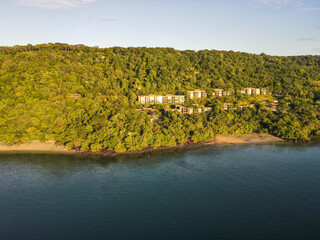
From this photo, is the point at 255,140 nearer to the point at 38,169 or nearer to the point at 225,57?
the point at 38,169

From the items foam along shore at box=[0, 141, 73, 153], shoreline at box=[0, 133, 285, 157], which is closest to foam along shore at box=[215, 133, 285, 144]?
shoreline at box=[0, 133, 285, 157]

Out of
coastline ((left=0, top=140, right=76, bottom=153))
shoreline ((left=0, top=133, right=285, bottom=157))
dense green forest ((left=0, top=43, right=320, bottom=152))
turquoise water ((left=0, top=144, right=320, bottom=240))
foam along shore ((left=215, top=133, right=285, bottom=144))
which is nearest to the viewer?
turquoise water ((left=0, top=144, right=320, bottom=240))

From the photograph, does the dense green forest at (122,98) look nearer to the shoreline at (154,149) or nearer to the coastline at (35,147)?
the shoreline at (154,149)

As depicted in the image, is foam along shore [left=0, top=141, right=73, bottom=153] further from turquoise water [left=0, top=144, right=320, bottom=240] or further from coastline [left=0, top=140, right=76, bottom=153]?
turquoise water [left=0, top=144, right=320, bottom=240]

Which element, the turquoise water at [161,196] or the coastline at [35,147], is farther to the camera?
the coastline at [35,147]

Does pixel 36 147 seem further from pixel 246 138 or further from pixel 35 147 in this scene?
pixel 246 138

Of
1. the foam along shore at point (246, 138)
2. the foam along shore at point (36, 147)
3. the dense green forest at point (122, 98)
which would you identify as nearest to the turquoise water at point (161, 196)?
the foam along shore at point (36, 147)
